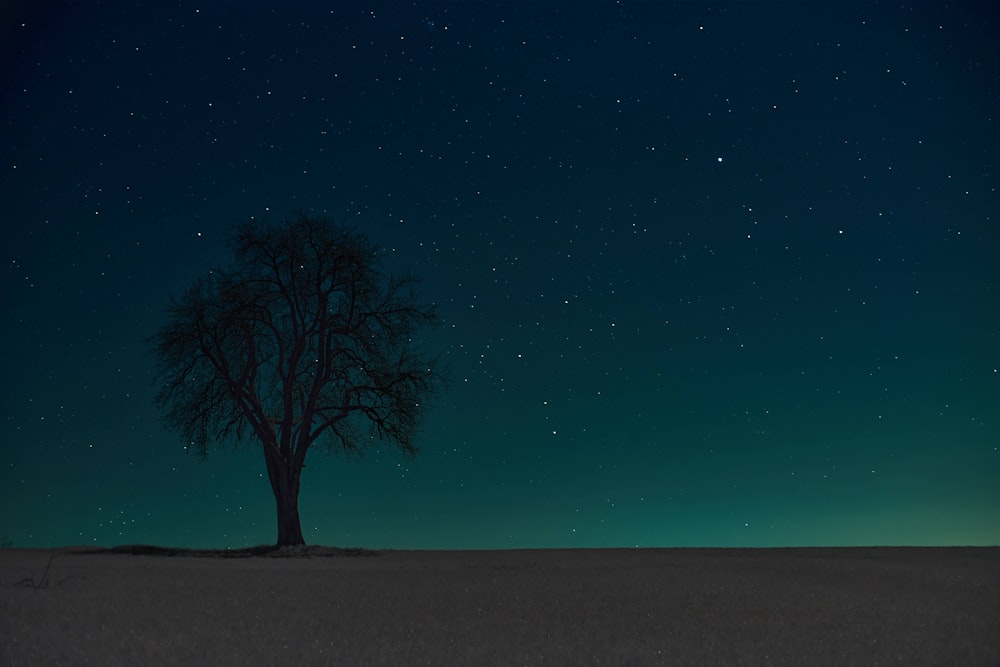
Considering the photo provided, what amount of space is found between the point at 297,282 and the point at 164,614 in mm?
15018

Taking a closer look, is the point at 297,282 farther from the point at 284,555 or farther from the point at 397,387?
the point at 284,555

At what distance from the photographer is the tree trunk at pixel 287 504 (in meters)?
20.3

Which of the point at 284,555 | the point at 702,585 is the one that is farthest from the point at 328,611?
the point at 284,555

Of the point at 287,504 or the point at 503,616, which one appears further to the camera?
the point at 287,504

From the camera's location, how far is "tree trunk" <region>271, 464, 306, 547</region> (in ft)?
66.5

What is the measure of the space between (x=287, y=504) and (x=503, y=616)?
45.5ft

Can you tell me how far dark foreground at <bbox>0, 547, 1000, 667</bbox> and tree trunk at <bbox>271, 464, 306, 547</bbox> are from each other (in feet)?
28.0

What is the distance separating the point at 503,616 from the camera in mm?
7992

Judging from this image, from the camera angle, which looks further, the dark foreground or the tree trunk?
the tree trunk

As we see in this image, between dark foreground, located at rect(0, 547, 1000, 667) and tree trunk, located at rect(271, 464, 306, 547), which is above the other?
tree trunk, located at rect(271, 464, 306, 547)

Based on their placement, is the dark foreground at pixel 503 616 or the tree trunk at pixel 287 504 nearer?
the dark foreground at pixel 503 616

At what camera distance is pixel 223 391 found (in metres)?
21.6

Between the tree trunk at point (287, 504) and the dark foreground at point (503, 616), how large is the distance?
8.55 meters

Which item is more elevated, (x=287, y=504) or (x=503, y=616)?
(x=287, y=504)
